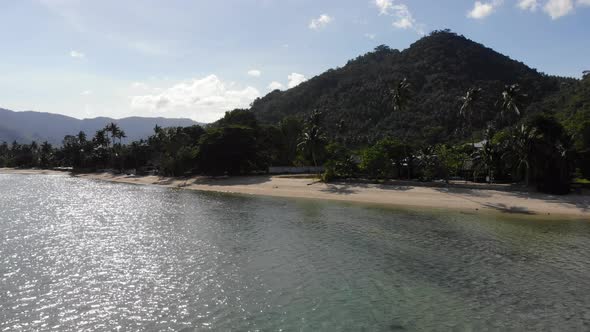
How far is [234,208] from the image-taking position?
5525cm

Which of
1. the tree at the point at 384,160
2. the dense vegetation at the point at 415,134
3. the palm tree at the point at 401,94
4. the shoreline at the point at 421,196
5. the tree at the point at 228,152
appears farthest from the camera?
the tree at the point at 228,152

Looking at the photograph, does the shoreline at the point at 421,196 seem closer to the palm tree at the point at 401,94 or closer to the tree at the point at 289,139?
the palm tree at the point at 401,94

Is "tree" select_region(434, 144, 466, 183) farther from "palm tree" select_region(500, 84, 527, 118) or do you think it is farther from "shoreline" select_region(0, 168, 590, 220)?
"palm tree" select_region(500, 84, 527, 118)

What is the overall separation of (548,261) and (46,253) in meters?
37.5

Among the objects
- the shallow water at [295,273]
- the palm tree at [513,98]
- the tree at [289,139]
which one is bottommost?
the shallow water at [295,273]

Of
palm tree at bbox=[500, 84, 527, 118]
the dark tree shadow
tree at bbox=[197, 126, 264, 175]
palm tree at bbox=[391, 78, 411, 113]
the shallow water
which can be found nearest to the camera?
the shallow water

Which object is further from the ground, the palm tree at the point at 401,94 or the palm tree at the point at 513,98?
the palm tree at the point at 401,94

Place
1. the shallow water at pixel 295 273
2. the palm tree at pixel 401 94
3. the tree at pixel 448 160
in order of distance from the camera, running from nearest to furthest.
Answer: the shallow water at pixel 295 273
the tree at pixel 448 160
the palm tree at pixel 401 94

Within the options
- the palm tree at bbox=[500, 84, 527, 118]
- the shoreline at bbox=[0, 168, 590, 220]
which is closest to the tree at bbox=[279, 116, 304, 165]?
the shoreline at bbox=[0, 168, 590, 220]

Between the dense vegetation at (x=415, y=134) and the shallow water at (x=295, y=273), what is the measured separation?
1864cm

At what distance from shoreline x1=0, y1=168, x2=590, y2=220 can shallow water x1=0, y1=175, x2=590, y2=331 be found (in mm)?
6043

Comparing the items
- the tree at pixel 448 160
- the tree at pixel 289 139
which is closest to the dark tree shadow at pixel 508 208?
the tree at pixel 448 160

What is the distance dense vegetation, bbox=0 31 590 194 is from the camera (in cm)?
5928

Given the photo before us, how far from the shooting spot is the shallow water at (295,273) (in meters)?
19.1
